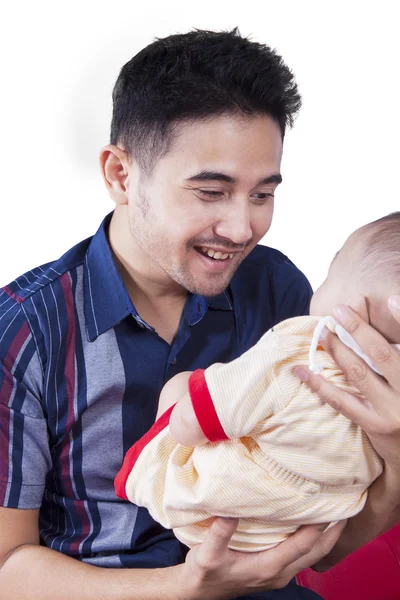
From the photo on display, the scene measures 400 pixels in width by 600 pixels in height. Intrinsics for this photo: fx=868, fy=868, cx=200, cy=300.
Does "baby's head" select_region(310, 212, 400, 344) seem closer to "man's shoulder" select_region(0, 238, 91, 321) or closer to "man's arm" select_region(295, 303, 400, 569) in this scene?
"man's arm" select_region(295, 303, 400, 569)

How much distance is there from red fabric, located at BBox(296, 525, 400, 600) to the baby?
0.61m

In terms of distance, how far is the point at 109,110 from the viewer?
9.59 feet

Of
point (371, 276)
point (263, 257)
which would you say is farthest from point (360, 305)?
point (263, 257)

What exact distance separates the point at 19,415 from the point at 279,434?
23.5 inches

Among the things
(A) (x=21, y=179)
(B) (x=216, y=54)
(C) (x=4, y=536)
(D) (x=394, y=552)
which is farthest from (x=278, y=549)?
(A) (x=21, y=179)

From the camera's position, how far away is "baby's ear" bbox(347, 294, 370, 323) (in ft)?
5.00

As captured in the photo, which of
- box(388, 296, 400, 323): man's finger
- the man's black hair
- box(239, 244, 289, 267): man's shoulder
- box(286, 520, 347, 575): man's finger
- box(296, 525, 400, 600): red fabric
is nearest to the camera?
box(388, 296, 400, 323): man's finger

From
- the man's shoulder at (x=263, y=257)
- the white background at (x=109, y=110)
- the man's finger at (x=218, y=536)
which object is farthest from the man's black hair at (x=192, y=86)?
the white background at (x=109, y=110)

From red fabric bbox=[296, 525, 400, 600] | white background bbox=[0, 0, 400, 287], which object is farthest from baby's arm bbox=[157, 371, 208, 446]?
white background bbox=[0, 0, 400, 287]

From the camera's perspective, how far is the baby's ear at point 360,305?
1523mm

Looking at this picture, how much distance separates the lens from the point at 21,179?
2936 mm

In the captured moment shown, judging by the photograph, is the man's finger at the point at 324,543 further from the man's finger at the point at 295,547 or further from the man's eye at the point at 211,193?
the man's eye at the point at 211,193

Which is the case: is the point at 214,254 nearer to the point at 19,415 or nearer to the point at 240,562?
the point at 19,415

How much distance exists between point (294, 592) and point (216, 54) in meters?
1.22
